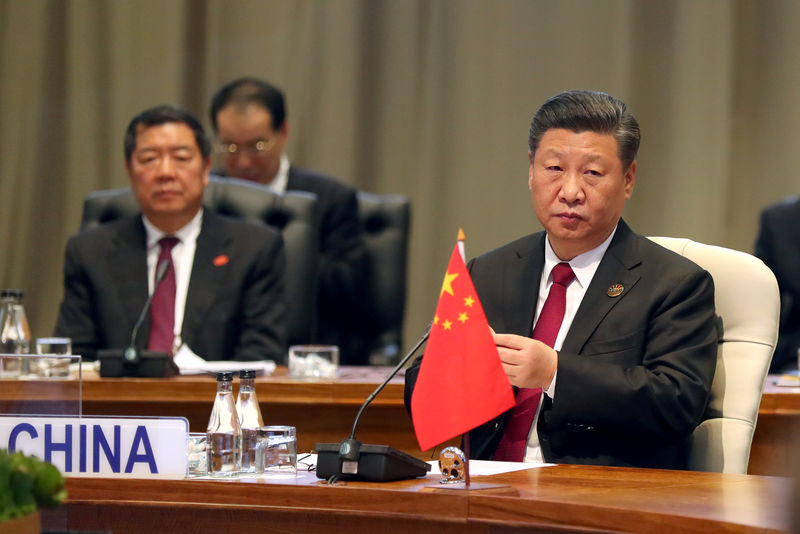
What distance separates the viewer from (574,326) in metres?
2.20

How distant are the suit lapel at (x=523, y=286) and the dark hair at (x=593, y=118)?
0.24m

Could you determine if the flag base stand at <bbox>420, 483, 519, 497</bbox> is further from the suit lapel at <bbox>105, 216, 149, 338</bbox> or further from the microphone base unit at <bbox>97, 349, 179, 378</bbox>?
the suit lapel at <bbox>105, 216, 149, 338</bbox>

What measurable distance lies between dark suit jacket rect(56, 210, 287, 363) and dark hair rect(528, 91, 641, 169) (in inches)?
65.7

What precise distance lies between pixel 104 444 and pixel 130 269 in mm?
2056

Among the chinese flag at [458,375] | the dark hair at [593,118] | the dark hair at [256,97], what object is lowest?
the chinese flag at [458,375]

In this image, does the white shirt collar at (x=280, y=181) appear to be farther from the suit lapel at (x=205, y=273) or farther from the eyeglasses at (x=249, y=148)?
the suit lapel at (x=205, y=273)

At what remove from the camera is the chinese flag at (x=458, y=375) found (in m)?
1.62

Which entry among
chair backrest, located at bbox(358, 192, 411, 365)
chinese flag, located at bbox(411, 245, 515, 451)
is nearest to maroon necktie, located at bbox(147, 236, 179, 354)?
chair backrest, located at bbox(358, 192, 411, 365)

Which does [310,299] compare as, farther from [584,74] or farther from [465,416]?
[465,416]

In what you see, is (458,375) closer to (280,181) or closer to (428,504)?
(428,504)

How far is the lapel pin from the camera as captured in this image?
Answer: 7.22ft

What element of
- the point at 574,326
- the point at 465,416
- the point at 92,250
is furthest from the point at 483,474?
the point at 92,250

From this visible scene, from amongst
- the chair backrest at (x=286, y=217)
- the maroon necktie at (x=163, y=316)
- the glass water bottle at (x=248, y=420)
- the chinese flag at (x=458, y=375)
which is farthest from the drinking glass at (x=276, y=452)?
the chair backrest at (x=286, y=217)

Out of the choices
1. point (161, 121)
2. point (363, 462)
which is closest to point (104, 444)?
point (363, 462)
